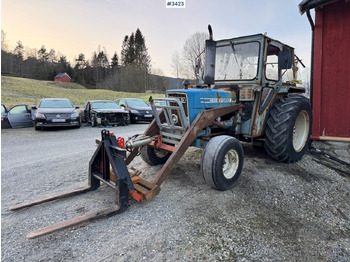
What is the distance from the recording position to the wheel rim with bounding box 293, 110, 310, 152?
5504 millimetres

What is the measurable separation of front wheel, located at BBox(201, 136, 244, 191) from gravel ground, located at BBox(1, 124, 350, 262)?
19 centimetres

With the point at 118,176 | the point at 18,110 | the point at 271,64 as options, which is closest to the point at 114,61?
the point at 18,110

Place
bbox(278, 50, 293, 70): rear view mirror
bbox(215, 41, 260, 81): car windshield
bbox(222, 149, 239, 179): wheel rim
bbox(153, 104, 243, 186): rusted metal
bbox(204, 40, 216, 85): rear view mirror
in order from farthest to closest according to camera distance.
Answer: bbox(215, 41, 260, 81): car windshield, bbox(278, 50, 293, 70): rear view mirror, bbox(204, 40, 216, 85): rear view mirror, bbox(222, 149, 239, 179): wheel rim, bbox(153, 104, 243, 186): rusted metal

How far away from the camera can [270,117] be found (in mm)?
4867

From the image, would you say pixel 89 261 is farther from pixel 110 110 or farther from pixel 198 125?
pixel 110 110

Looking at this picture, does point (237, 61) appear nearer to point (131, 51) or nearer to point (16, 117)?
point (16, 117)

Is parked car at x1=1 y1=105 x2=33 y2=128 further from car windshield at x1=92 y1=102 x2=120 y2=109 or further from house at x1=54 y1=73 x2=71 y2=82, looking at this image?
house at x1=54 y1=73 x2=71 y2=82

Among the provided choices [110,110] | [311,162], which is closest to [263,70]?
[311,162]

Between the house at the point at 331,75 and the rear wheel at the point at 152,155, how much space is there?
156 inches

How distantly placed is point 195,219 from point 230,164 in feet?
3.96

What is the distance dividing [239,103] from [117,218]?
3058mm

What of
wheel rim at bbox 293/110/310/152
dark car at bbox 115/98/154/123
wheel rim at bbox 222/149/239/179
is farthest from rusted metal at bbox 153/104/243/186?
dark car at bbox 115/98/154/123

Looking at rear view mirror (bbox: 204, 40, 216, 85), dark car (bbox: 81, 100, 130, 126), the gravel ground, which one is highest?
rear view mirror (bbox: 204, 40, 216, 85)

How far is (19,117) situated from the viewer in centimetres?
1162
